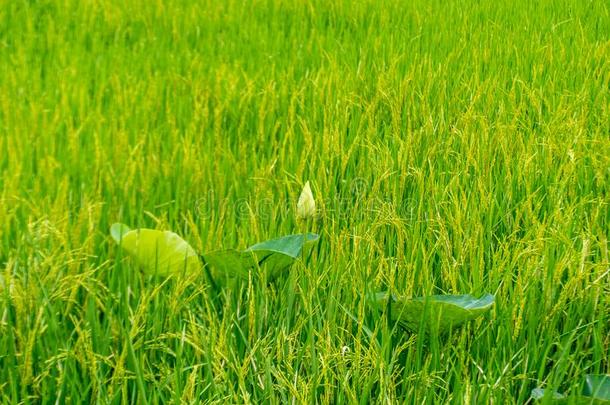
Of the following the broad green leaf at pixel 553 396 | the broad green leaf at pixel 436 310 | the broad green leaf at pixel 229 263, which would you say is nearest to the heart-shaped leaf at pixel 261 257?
the broad green leaf at pixel 229 263

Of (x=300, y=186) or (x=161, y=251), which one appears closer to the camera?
(x=161, y=251)

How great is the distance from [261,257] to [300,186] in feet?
1.69

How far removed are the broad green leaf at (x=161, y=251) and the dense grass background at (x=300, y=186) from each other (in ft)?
0.10

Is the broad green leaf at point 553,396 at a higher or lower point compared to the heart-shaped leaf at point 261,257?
lower

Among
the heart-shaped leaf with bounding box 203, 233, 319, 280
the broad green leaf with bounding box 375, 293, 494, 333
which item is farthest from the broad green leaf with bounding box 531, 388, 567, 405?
the heart-shaped leaf with bounding box 203, 233, 319, 280

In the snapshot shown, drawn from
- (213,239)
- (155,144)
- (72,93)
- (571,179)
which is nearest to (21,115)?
(72,93)

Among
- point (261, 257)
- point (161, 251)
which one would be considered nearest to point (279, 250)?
point (261, 257)

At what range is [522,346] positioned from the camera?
1.25 m

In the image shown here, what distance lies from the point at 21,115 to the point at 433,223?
47.8 inches

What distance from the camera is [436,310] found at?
3.77 ft

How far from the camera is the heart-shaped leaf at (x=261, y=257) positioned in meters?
1.26

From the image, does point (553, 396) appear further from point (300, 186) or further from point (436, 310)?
point (300, 186)

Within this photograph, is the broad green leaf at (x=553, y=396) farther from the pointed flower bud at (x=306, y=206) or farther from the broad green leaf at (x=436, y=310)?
the pointed flower bud at (x=306, y=206)

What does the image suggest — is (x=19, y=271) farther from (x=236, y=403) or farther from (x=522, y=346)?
(x=522, y=346)
